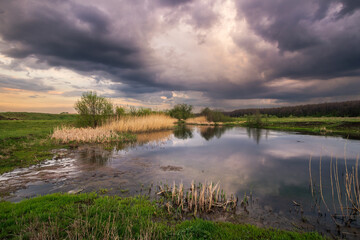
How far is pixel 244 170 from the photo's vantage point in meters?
8.74

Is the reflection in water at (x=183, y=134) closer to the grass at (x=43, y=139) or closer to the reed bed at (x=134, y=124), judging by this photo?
the reed bed at (x=134, y=124)

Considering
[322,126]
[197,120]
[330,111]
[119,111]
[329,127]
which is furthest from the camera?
[330,111]

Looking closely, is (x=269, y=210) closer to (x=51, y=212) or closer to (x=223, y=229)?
(x=223, y=229)

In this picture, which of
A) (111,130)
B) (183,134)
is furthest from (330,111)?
(111,130)

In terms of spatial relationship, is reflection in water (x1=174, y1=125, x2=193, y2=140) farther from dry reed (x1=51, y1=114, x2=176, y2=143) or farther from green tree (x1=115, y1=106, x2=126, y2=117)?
green tree (x1=115, y1=106, x2=126, y2=117)

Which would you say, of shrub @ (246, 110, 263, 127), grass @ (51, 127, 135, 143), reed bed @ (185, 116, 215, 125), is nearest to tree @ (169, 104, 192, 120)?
reed bed @ (185, 116, 215, 125)

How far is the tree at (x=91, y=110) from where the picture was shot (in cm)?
1902

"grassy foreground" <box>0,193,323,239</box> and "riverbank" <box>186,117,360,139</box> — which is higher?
"riverbank" <box>186,117,360,139</box>

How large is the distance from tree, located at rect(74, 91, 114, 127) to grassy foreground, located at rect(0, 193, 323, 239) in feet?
53.0

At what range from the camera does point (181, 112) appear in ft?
172

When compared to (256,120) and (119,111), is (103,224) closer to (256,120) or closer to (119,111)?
(119,111)

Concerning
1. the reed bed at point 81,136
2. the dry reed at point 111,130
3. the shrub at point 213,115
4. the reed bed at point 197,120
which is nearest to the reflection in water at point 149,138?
the dry reed at point 111,130

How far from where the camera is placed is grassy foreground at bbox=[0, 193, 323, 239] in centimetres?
318

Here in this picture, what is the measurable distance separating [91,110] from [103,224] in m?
18.6
